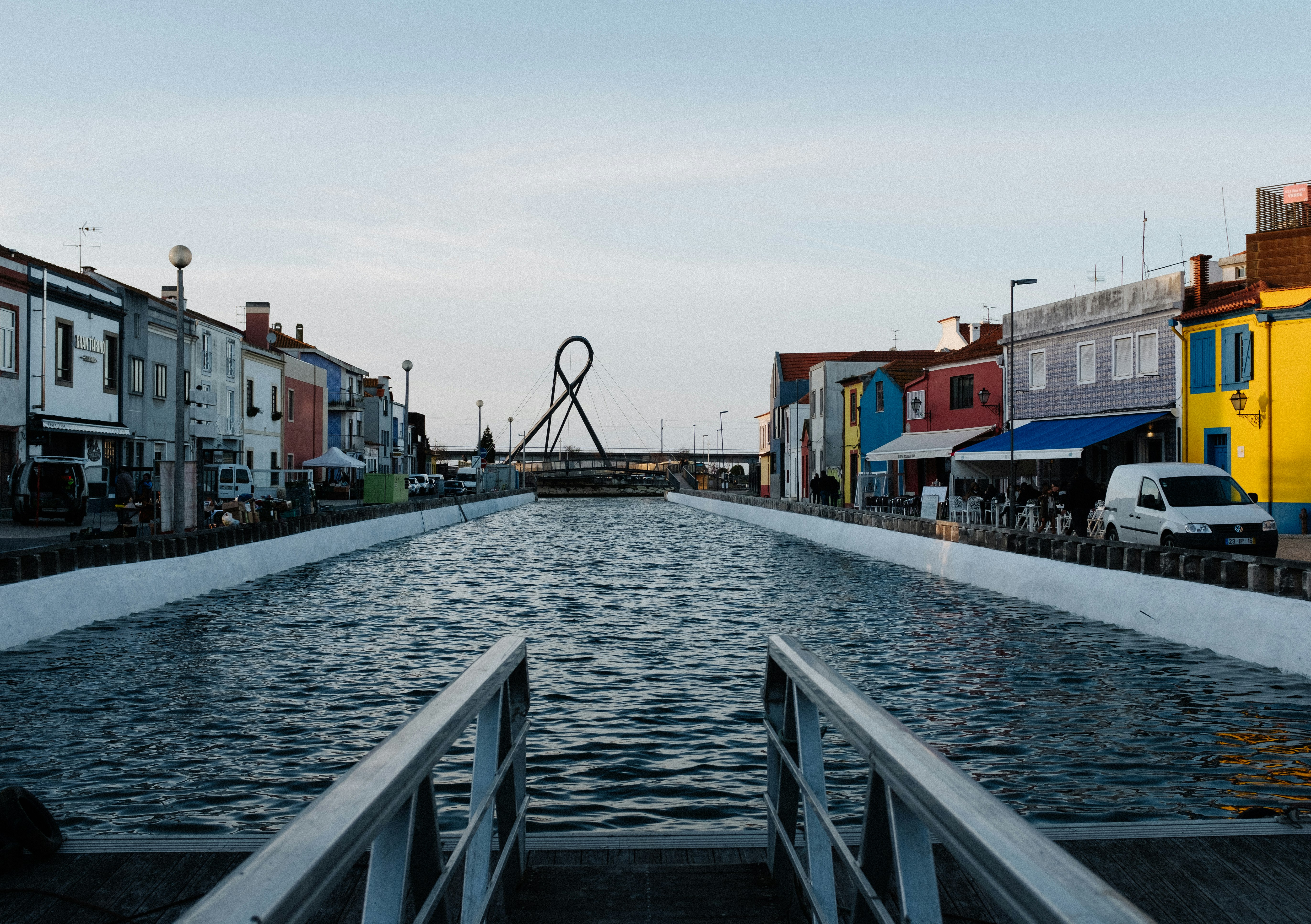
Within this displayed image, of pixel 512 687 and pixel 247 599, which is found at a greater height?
pixel 512 687

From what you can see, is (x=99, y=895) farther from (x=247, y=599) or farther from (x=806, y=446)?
(x=806, y=446)

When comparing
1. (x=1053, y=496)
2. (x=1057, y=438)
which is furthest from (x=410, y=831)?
(x=1057, y=438)

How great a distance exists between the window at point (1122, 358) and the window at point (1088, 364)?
0.70 meters

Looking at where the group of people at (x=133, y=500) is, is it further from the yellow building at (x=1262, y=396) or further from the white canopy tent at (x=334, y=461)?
the yellow building at (x=1262, y=396)

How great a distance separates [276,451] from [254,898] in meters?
68.0

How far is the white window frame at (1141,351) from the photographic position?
35750mm

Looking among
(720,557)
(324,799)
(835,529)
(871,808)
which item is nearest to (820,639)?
(871,808)

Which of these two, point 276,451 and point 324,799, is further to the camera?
point 276,451

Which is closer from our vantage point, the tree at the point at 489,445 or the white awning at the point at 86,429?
the white awning at the point at 86,429

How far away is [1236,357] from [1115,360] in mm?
5646

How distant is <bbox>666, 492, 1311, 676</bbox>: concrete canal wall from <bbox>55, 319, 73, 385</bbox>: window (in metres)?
28.9

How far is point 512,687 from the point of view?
4.41m

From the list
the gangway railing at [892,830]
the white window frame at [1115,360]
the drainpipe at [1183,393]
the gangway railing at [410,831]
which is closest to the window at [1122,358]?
the white window frame at [1115,360]

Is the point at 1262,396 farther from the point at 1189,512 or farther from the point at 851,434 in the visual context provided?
the point at 851,434
